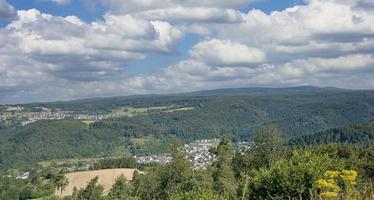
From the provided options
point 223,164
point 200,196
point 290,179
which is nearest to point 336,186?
point 200,196

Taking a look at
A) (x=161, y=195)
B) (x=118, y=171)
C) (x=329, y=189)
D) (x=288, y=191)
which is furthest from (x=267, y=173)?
(x=118, y=171)

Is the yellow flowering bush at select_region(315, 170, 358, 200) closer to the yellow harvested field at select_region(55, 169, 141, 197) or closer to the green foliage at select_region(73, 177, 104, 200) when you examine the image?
the green foliage at select_region(73, 177, 104, 200)

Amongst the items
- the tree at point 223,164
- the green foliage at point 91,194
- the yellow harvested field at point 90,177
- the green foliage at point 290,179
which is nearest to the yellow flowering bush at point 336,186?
the green foliage at point 290,179

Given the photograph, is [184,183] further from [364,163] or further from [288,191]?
[288,191]

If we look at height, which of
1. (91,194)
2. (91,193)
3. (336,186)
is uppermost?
(336,186)

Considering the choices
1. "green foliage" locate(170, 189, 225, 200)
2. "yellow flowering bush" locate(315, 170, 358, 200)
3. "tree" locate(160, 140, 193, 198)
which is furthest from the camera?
"tree" locate(160, 140, 193, 198)

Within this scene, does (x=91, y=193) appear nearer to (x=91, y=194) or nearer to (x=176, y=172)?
(x=91, y=194)

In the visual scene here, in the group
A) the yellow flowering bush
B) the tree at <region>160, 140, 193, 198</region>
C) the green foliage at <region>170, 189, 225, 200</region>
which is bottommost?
the tree at <region>160, 140, 193, 198</region>

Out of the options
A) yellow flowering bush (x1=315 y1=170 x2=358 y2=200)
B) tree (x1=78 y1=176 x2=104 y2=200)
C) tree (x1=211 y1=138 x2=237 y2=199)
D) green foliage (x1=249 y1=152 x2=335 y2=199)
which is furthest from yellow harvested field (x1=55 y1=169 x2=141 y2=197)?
yellow flowering bush (x1=315 y1=170 x2=358 y2=200)

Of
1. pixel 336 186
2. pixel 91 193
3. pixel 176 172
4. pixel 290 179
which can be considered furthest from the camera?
pixel 91 193

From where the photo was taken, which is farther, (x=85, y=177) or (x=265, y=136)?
(x=85, y=177)

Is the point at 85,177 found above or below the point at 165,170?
below
